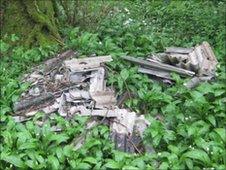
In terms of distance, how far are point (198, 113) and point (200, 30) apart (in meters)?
3.33

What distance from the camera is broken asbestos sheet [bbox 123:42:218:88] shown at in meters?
6.68

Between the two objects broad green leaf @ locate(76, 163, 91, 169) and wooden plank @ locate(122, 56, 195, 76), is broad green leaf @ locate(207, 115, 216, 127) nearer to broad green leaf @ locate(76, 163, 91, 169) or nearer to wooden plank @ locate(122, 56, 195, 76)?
wooden plank @ locate(122, 56, 195, 76)

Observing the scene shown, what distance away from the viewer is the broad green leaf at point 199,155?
489cm

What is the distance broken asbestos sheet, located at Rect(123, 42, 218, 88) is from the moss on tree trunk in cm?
175

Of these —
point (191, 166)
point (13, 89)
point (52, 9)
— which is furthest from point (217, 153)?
point (52, 9)

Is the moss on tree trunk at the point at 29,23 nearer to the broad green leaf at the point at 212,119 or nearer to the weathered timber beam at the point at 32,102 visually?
the weathered timber beam at the point at 32,102

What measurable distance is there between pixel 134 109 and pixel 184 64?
129cm

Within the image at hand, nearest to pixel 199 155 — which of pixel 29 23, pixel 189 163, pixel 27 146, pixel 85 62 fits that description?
pixel 189 163

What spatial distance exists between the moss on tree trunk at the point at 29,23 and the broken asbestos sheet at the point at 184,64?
175 centimetres

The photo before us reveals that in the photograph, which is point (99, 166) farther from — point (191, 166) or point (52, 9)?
point (52, 9)

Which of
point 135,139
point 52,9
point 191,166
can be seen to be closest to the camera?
point 191,166

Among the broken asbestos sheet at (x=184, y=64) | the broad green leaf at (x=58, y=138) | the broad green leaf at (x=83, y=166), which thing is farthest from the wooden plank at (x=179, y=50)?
the broad green leaf at (x=83, y=166)

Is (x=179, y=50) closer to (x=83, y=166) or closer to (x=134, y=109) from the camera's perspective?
(x=134, y=109)

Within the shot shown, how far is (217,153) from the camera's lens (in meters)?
4.98
